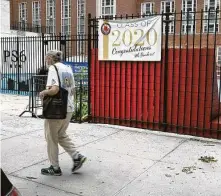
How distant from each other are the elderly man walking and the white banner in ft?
10.3

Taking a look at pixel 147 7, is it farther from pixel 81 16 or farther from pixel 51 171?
pixel 51 171

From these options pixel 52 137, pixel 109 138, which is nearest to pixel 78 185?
pixel 52 137

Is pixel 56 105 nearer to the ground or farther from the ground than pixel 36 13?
nearer to the ground

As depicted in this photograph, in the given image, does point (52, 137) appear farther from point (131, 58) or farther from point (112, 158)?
point (131, 58)

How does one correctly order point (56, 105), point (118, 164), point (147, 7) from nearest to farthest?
point (56, 105) < point (118, 164) < point (147, 7)

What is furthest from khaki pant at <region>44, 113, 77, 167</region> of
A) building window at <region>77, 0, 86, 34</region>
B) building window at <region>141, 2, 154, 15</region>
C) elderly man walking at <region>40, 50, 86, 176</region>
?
building window at <region>77, 0, 86, 34</region>

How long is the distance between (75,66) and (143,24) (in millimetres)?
5357

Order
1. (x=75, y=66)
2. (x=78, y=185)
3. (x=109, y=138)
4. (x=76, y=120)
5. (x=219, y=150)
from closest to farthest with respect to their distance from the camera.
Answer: (x=78, y=185) < (x=219, y=150) < (x=109, y=138) < (x=76, y=120) < (x=75, y=66)

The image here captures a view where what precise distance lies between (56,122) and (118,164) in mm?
1334

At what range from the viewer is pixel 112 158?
575 centimetres

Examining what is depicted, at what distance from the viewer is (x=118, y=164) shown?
214 inches

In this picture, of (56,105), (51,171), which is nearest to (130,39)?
(56,105)

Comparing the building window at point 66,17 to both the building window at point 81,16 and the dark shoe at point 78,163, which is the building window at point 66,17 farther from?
the dark shoe at point 78,163

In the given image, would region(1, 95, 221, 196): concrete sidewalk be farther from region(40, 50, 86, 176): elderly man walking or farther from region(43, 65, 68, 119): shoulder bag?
region(43, 65, 68, 119): shoulder bag
